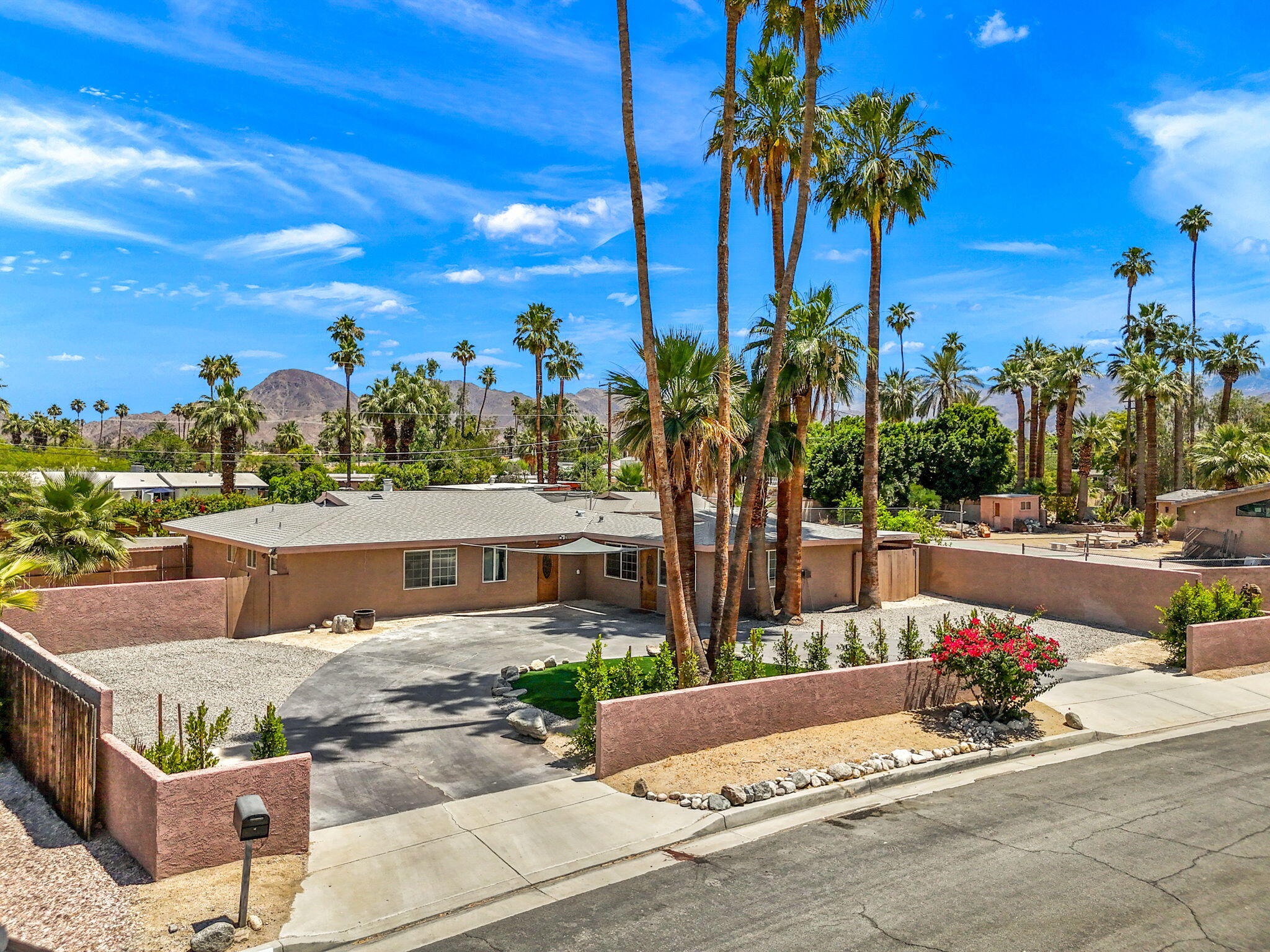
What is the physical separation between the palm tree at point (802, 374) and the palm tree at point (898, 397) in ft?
169

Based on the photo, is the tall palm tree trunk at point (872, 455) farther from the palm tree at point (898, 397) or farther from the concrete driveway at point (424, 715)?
the palm tree at point (898, 397)

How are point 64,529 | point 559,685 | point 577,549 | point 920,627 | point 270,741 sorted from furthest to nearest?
point 577,549 → point 920,627 → point 64,529 → point 559,685 → point 270,741

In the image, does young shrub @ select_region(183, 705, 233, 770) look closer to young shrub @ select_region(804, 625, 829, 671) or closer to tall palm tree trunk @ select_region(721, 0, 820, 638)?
tall palm tree trunk @ select_region(721, 0, 820, 638)

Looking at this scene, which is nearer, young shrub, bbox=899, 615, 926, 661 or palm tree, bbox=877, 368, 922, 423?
young shrub, bbox=899, 615, 926, 661

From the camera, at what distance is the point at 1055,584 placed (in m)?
24.0

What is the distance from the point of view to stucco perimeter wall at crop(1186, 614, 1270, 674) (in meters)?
17.0

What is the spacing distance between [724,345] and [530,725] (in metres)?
7.34

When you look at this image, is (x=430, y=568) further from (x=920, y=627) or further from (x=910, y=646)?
(x=910, y=646)

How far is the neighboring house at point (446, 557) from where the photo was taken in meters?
21.9

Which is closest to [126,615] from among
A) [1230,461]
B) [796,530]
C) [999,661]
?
[796,530]

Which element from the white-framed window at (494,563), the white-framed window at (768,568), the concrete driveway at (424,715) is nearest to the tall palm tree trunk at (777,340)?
the concrete driveway at (424,715)

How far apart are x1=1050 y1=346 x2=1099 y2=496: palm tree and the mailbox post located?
56.5m

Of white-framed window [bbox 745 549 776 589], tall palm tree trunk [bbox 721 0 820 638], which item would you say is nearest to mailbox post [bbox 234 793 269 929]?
tall palm tree trunk [bbox 721 0 820 638]

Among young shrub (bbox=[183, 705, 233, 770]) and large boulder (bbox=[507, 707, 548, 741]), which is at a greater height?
young shrub (bbox=[183, 705, 233, 770])
